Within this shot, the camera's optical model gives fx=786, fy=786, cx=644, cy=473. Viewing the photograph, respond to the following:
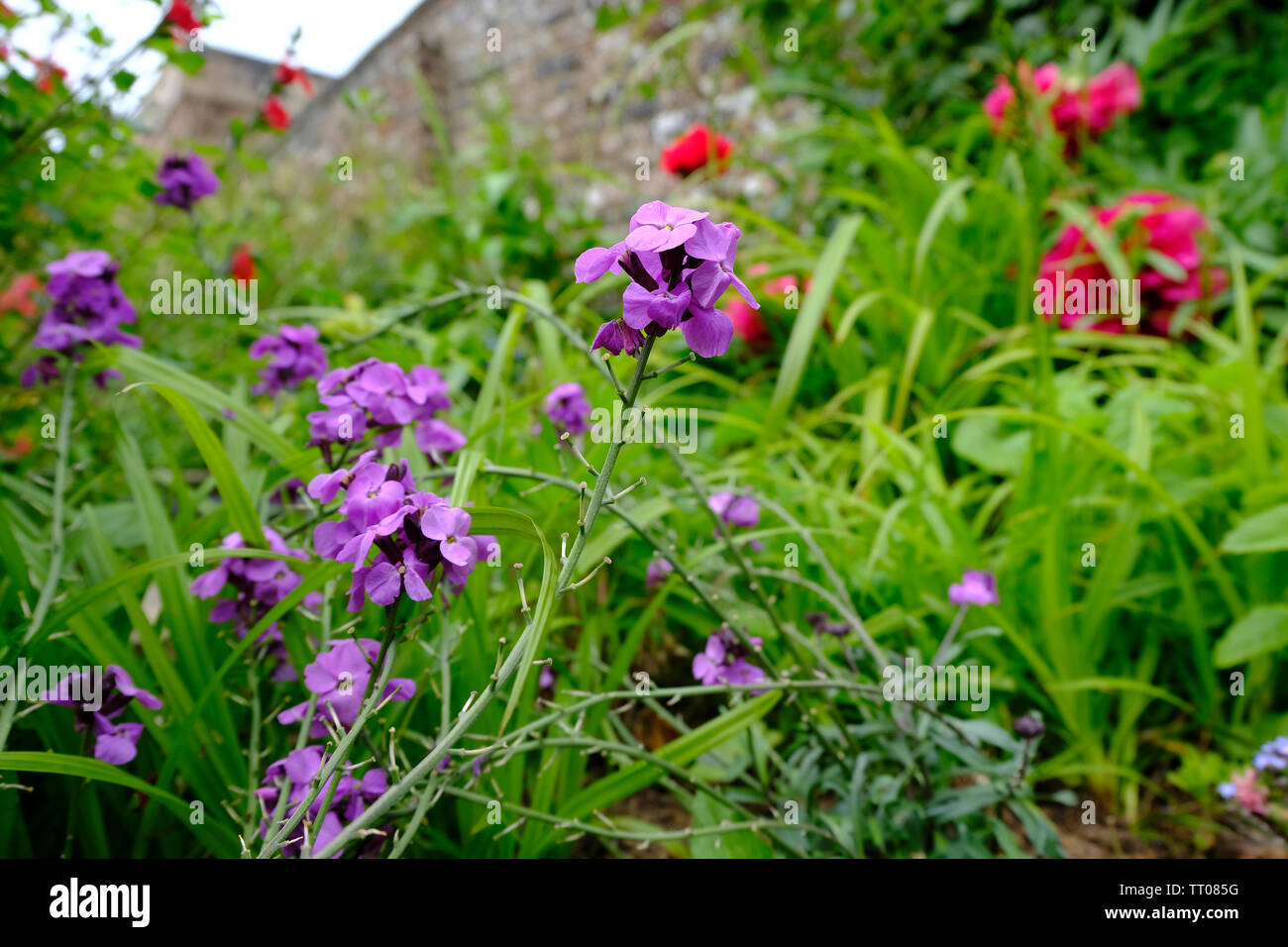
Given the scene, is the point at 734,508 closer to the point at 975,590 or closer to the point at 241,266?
the point at 975,590

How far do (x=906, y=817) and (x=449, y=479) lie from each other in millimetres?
754

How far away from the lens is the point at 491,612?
43.2 inches

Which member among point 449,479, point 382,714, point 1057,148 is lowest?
point 382,714

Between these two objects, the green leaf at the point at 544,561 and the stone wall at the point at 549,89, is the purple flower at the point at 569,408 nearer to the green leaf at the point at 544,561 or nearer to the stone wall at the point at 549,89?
the green leaf at the point at 544,561

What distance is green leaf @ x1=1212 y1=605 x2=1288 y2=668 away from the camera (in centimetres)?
109

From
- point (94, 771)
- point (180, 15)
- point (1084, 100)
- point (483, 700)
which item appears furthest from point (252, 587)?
point (1084, 100)

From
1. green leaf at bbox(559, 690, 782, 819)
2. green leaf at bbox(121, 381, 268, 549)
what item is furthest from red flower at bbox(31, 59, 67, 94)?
green leaf at bbox(559, 690, 782, 819)

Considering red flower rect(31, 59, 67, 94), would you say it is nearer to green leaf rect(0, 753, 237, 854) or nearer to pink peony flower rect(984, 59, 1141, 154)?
green leaf rect(0, 753, 237, 854)

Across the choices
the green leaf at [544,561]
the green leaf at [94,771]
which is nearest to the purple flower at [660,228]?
the green leaf at [544,561]

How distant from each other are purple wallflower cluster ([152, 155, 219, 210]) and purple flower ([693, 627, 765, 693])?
3.92 ft

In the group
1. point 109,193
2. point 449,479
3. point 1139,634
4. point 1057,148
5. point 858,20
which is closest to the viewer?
point 449,479
